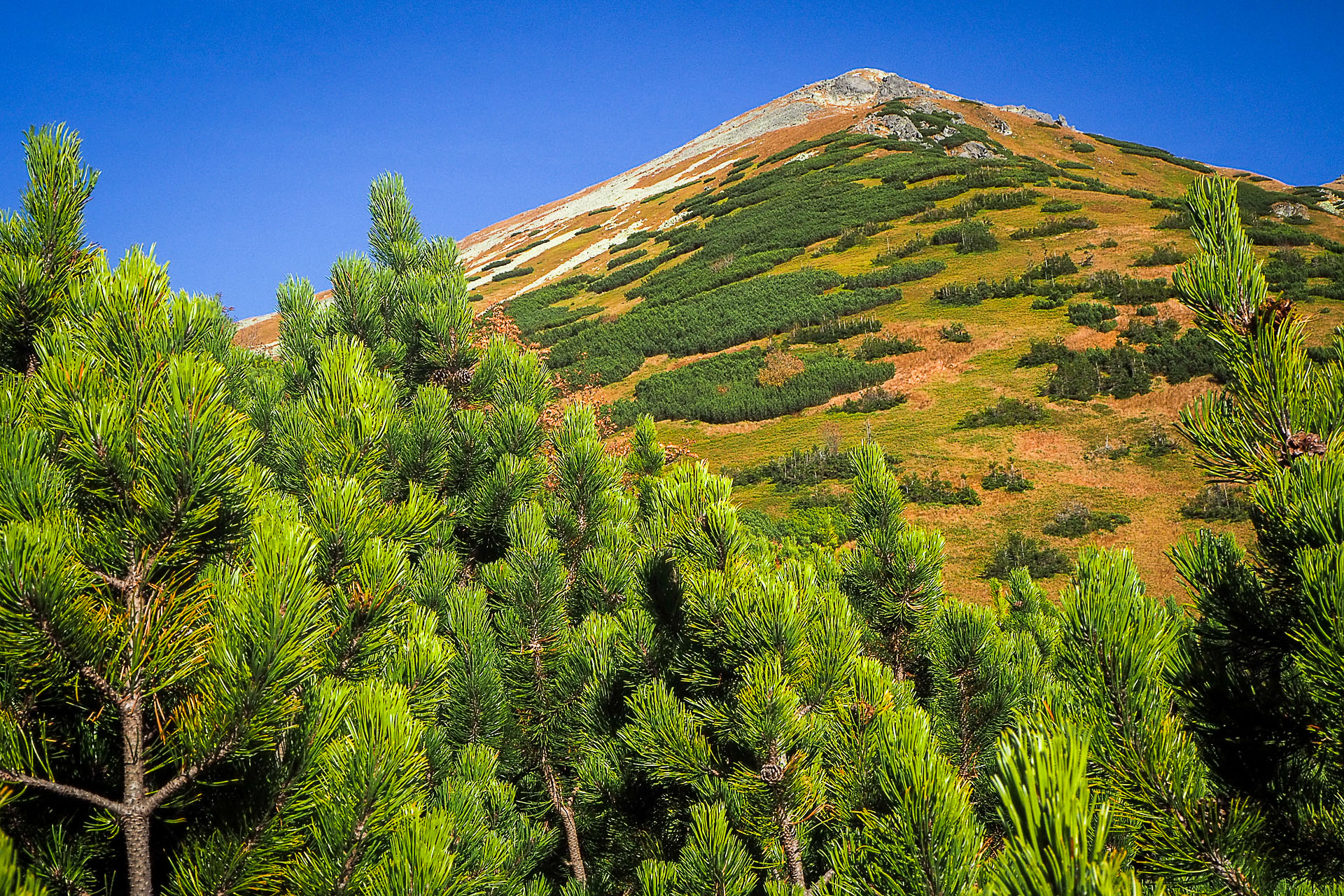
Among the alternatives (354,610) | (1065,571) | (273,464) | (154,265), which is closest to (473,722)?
(354,610)

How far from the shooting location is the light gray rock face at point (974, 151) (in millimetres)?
40312

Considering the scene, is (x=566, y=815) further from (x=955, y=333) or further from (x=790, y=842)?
A: (x=955, y=333)

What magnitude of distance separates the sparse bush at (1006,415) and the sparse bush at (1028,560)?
570 cm

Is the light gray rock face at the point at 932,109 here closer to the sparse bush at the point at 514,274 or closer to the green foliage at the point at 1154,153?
the green foliage at the point at 1154,153

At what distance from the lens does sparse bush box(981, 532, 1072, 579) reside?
1348 centimetres

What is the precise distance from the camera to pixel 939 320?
82.8 ft

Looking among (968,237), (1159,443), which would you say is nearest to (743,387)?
(1159,443)

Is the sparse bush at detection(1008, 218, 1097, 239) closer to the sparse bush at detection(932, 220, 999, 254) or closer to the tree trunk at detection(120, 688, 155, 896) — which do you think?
the sparse bush at detection(932, 220, 999, 254)

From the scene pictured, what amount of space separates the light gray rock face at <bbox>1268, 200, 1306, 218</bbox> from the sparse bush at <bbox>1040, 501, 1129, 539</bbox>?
26917 mm

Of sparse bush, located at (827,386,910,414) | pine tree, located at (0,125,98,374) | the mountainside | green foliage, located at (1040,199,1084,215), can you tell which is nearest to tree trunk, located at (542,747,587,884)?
pine tree, located at (0,125,98,374)


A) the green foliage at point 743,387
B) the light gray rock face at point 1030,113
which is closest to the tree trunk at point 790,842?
the green foliage at point 743,387

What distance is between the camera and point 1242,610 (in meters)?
1.37

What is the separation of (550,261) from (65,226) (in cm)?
5007

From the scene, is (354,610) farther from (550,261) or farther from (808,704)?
(550,261)
